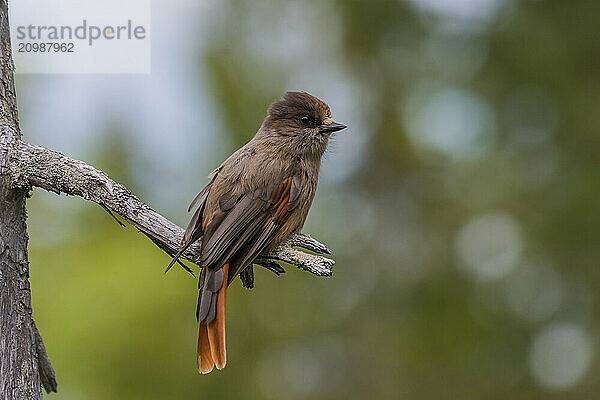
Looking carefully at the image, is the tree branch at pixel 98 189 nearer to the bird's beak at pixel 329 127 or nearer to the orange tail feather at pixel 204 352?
the orange tail feather at pixel 204 352

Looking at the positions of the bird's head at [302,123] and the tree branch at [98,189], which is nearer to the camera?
the tree branch at [98,189]

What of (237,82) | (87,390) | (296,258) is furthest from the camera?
(237,82)

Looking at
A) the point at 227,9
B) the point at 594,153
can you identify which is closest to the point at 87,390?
the point at 227,9

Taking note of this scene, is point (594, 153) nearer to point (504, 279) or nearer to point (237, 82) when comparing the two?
point (504, 279)

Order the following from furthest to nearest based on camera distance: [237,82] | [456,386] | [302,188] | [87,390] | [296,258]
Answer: [456,386], [237,82], [87,390], [302,188], [296,258]

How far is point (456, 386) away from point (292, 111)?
164 inches

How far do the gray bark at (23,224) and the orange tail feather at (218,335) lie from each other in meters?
0.16

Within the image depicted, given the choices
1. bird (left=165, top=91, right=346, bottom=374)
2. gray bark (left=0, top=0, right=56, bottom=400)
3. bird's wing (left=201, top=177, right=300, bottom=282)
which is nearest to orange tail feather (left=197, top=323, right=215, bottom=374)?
bird (left=165, top=91, right=346, bottom=374)

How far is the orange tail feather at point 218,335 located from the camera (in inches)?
86.0

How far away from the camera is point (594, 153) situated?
661cm

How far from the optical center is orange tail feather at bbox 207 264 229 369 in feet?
7.17

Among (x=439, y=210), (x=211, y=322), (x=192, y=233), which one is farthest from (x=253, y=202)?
(x=439, y=210)

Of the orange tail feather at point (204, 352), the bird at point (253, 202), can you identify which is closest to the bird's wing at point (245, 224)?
the bird at point (253, 202)

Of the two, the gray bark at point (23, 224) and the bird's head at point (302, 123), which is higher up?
the bird's head at point (302, 123)
